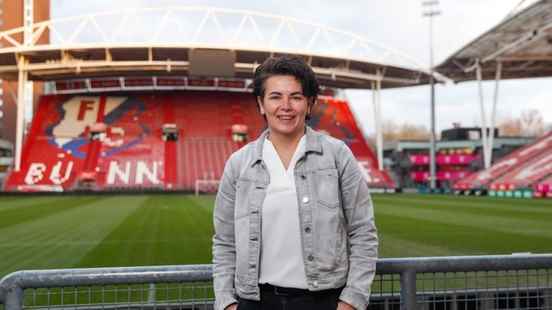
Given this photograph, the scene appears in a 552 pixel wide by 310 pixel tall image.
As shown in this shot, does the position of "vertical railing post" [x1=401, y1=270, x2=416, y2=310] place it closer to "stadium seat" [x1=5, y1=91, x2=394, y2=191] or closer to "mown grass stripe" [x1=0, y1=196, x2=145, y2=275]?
"mown grass stripe" [x1=0, y1=196, x2=145, y2=275]

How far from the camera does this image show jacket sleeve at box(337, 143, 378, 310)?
2627 mm

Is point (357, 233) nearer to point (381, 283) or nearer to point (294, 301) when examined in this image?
point (294, 301)

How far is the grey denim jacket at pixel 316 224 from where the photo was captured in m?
2.64

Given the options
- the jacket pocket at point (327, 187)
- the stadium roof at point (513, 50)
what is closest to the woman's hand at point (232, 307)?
the jacket pocket at point (327, 187)

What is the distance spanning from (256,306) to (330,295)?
1.18ft

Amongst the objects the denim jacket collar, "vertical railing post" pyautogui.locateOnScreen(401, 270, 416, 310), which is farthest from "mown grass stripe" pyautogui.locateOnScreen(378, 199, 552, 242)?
the denim jacket collar

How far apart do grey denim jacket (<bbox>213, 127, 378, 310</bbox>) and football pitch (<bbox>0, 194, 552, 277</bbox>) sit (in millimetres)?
7164

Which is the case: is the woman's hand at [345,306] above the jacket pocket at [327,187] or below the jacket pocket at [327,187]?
below

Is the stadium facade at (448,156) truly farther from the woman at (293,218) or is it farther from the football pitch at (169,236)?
the woman at (293,218)

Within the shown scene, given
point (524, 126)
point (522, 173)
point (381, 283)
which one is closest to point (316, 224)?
point (381, 283)

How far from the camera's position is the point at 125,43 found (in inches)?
1722

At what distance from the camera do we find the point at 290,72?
2758 millimetres

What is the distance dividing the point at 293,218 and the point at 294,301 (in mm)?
388

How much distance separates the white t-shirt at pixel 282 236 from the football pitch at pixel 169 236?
23.9 feet
